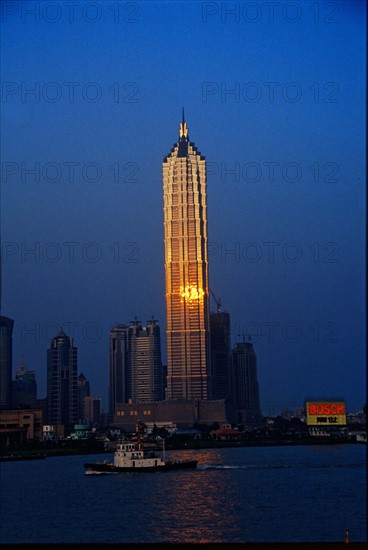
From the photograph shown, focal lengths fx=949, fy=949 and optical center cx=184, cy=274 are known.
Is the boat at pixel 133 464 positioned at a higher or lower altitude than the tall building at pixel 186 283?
lower

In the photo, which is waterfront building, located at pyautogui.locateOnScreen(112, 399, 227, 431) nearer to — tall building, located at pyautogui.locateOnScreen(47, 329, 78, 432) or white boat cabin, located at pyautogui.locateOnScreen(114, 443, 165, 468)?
tall building, located at pyautogui.locateOnScreen(47, 329, 78, 432)

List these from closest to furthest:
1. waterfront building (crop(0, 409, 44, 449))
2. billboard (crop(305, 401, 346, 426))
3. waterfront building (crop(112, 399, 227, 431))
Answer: waterfront building (crop(0, 409, 44, 449)), billboard (crop(305, 401, 346, 426)), waterfront building (crop(112, 399, 227, 431))

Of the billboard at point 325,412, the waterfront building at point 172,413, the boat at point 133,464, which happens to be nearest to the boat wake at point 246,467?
the boat at point 133,464

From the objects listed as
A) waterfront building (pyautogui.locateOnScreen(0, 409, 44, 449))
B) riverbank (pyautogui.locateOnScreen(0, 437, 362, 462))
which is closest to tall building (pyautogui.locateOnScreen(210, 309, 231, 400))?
riverbank (pyautogui.locateOnScreen(0, 437, 362, 462))

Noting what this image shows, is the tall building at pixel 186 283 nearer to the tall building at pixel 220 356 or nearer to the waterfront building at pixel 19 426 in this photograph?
the tall building at pixel 220 356

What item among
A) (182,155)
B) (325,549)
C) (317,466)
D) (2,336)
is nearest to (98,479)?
(317,466)

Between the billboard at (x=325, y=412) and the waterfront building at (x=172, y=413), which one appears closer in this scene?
the billboard at (x=325, y=412)

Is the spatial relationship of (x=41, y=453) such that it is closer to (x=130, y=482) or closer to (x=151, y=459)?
(x=151, y=459)
